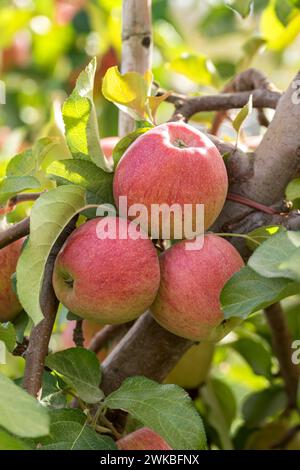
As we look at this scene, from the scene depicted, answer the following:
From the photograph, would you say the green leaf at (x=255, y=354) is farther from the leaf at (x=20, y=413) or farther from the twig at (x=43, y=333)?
the leaf at (x=20, y=413)

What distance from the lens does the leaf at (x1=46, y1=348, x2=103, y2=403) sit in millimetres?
900

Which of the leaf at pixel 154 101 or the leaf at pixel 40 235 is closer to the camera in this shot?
the leaf at pixel 40 235

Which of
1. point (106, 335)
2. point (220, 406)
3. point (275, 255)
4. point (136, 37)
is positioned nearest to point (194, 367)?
point (220, 406)

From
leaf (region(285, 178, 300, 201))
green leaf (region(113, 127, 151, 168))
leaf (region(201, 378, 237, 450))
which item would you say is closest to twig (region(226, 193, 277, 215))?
leaf (region(285, 178, 300, 201))

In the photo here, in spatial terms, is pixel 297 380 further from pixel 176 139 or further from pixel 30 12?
pixel 30 12

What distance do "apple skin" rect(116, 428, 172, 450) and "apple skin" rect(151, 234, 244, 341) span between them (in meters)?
0.15

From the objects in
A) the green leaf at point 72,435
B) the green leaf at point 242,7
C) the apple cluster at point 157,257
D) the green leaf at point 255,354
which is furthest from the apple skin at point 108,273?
the green leaf at point 255,354

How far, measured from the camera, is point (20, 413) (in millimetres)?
667

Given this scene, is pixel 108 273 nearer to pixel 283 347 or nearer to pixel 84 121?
pixel 84 121

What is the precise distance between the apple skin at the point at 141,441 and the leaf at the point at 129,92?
37cm

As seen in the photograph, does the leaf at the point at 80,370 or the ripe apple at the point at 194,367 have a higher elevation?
the leaf at the point at 80,370

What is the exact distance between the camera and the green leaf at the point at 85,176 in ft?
2.97

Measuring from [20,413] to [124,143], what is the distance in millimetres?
366

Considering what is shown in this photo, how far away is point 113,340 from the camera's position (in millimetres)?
1182
